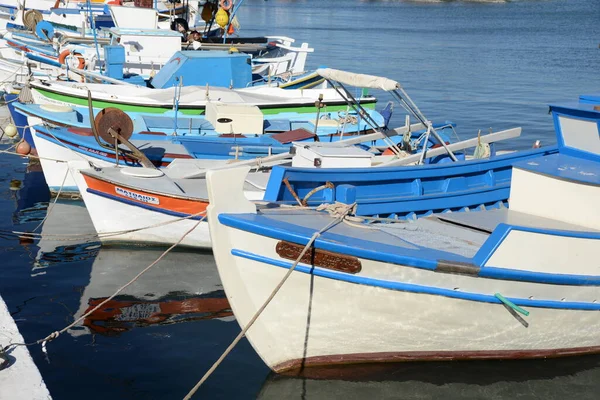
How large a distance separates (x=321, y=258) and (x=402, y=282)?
2.72 feet

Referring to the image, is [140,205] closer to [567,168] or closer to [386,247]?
[386,247]

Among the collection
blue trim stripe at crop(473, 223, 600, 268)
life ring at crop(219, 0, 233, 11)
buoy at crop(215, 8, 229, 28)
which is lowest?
blue trim stripe at crop(473, 223, 600, 268)

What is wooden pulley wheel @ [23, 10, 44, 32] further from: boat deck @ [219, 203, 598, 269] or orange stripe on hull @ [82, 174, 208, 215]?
boat deck @ [219, 203, 598, 269]

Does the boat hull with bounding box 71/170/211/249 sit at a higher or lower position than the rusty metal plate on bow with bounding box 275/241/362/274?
lower

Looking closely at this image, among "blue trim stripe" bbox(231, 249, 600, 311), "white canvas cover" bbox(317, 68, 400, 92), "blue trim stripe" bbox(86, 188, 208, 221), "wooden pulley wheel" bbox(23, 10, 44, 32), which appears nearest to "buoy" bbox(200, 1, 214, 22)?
"wooden pulley wheel" bbox(23, 10, 44, 32)

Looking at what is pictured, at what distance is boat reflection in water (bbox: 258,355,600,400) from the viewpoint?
307 inches

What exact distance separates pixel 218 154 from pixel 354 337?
6.48 m

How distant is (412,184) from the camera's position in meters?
9.48

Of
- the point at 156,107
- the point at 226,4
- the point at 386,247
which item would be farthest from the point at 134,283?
the point at 226,4

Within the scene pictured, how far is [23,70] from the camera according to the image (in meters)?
22.2

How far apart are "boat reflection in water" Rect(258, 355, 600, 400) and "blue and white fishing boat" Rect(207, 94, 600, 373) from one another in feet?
0.47

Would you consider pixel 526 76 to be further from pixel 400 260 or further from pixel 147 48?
pixel 400 260

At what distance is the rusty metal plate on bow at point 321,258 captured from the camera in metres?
7.10

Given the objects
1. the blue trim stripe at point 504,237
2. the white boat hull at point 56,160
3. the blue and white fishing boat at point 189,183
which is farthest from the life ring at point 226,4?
the blue trim stripe at point 504,237
